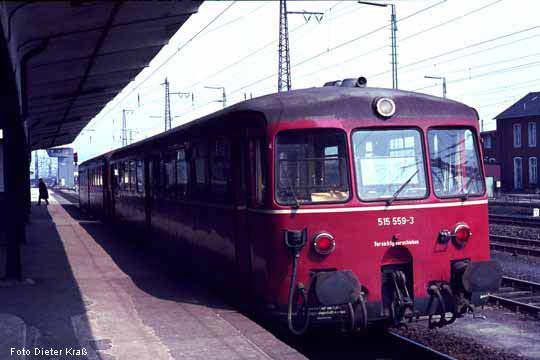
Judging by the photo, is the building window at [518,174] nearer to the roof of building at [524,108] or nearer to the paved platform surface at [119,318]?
the roof of building at [524,108]

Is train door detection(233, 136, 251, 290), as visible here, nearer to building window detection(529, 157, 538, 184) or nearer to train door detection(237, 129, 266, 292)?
train door detection(237, 129, 266, 292)

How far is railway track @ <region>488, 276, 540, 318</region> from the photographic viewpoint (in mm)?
9789

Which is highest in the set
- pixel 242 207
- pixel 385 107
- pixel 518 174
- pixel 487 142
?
pixel 487 142

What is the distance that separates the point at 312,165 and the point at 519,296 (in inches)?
205

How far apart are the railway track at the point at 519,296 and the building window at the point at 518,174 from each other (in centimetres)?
4340

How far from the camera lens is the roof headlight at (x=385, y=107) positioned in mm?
7797

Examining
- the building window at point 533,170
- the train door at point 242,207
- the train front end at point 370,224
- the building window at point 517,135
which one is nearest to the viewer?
the train front end at point 370,224

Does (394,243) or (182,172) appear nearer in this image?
(394,243)

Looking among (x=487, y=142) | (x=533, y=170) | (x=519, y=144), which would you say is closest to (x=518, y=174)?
(x=533, y=170)

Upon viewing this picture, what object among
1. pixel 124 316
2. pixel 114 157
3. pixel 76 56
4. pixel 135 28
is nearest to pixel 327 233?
pixel 124 316

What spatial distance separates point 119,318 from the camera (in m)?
8.38

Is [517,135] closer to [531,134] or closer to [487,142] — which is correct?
[531,134]

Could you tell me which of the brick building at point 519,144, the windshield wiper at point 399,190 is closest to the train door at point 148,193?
the windshield wiper at point 399,190

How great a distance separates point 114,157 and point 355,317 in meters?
14.1
